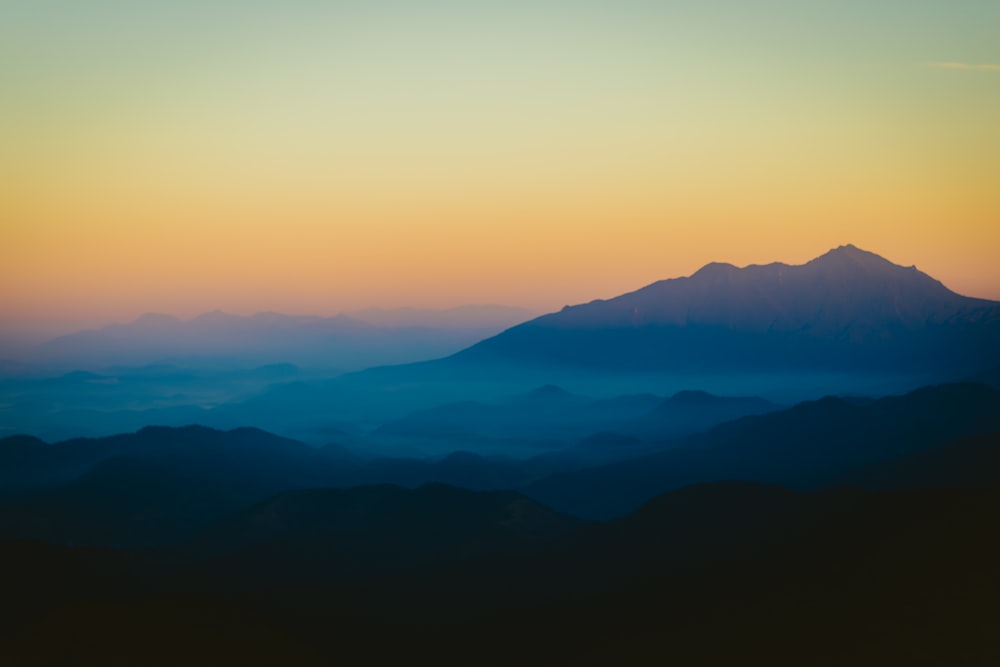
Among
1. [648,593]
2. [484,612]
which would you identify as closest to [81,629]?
[484,612]

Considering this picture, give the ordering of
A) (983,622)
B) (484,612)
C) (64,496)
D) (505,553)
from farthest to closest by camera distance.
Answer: (64,496) → (505,553) → (484,612) → (983,622)

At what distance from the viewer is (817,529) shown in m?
108

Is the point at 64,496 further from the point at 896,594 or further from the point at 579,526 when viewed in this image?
the point at 896,594

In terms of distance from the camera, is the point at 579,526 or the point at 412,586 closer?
the point at 412,586

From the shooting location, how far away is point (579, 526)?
484 ft

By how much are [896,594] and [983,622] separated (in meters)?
9.86

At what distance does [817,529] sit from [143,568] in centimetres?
8080

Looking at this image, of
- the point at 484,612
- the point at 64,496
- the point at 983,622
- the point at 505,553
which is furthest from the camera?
the point at 64,496

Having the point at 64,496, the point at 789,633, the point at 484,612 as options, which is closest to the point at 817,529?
the point at 789,633

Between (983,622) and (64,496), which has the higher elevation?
(64,496)

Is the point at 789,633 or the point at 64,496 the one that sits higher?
the point at 64,496

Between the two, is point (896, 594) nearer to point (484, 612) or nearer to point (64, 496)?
point (484, 612)

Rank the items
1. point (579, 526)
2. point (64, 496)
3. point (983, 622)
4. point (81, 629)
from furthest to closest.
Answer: point (64, 496) < point (579, 526) < point (81, 629) < point (983, 622)

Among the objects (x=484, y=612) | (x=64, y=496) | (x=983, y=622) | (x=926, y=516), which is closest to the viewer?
(x=983, y=622)
